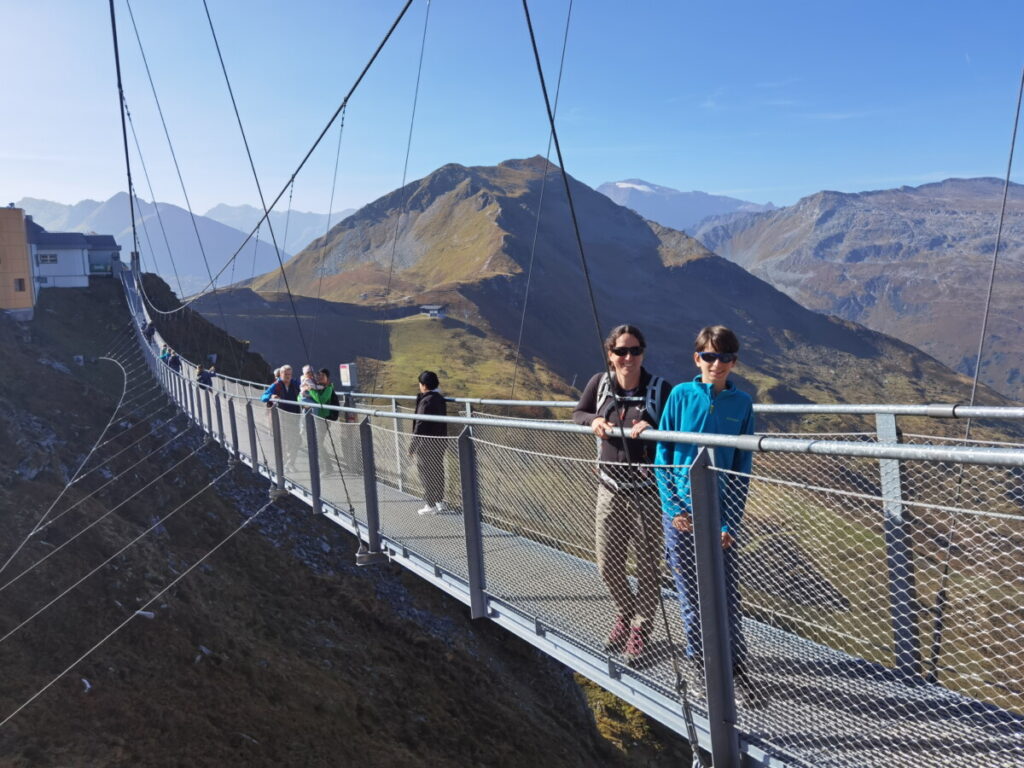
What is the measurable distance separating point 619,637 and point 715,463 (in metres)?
1.04

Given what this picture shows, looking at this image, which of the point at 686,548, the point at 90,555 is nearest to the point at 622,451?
the point at 686,548

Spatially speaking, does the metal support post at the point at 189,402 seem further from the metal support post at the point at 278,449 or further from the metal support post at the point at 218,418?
the metal support post at the point at 278,449

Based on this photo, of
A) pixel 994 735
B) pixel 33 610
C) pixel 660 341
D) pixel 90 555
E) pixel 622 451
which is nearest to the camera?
pixel 994 735

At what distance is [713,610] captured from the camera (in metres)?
2.58

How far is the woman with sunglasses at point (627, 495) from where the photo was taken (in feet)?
9.93

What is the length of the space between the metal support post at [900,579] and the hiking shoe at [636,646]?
92 centimetres

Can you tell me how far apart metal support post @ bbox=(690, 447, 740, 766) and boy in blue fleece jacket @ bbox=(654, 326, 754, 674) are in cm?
6

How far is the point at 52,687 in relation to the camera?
8.69 metres

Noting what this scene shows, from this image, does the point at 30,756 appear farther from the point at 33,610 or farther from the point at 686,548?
the point at 686,548

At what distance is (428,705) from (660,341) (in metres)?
159

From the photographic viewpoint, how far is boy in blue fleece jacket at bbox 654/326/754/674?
2.59 metres

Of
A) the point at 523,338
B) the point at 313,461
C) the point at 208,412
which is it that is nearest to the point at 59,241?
the point at 208,412

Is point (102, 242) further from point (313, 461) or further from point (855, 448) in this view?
point (855, 448)

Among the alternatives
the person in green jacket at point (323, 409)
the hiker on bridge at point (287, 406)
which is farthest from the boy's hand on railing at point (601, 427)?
the hiker on bridge at point (287, 406)
